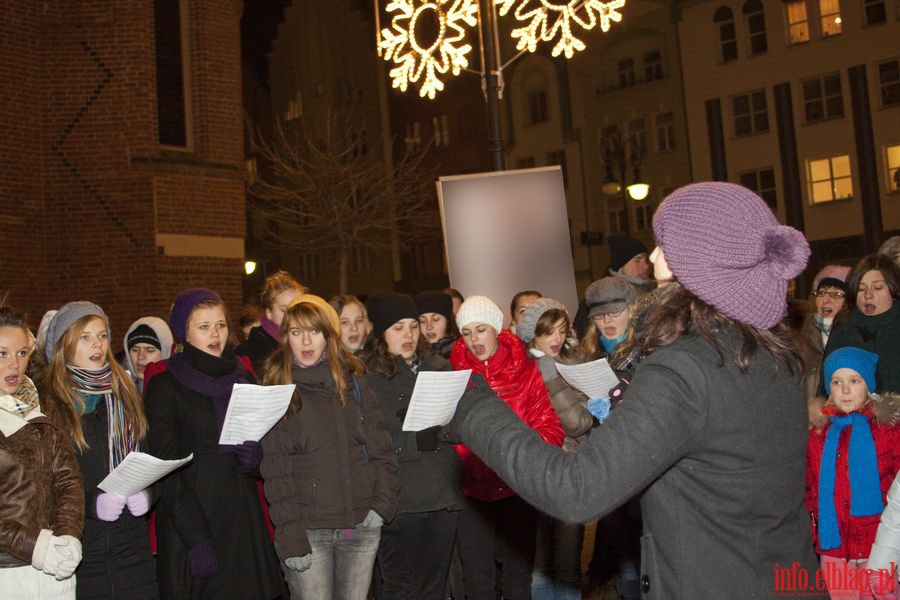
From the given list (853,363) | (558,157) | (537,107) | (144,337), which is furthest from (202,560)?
(537,107)

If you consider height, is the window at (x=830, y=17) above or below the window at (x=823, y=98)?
above

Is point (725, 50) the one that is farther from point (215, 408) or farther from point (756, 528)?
point (756, 528)

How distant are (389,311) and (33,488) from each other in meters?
2.99

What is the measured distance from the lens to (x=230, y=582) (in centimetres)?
588

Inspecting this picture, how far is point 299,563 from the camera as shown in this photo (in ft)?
19.4

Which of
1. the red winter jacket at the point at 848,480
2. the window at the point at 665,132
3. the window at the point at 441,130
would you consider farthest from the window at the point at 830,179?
the red winter jacket at the point at 848,480

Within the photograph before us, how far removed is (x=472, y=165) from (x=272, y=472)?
1537 inches

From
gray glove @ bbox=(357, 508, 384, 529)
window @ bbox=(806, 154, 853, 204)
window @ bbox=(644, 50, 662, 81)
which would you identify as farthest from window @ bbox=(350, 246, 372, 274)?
gray glove @ bbox=(357, 508, 384, 529)

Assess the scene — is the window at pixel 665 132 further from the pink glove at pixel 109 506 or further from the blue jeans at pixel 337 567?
the pink glove at pixel 109 506

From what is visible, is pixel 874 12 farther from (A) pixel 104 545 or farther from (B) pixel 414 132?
(A) pixel 104 545

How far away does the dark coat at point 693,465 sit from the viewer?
2.38 meters

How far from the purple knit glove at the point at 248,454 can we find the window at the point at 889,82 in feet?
104

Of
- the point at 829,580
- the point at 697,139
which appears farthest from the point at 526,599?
the point at 697,139

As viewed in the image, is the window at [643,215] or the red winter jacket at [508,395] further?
the window at [643,215]
